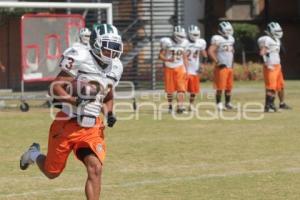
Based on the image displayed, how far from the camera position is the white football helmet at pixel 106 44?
25.9 ft

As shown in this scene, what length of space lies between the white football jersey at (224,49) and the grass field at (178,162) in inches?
91.0

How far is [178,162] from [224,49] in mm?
8393

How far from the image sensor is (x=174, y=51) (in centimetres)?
1902

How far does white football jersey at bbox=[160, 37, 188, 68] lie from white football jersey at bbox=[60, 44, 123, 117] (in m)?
10.9

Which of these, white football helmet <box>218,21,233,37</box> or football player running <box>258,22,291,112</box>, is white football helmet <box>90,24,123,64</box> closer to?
football player running <box>258,22,291,112</box>

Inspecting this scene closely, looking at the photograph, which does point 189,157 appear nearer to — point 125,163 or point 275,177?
point 125,163

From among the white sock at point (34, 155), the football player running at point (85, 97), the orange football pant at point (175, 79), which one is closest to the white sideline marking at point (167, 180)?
the white sock at point (34, 155)

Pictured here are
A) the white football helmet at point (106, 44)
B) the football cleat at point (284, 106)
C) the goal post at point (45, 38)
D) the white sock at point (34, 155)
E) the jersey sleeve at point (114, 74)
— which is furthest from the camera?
the goal post at point (45, 38)

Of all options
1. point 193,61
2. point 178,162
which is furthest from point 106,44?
point 193,61

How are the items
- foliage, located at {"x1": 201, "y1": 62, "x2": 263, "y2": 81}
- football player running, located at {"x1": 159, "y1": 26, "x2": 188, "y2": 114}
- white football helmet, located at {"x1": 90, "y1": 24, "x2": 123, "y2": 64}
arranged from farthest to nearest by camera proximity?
foliage, located at {"x1": 201, "y1": 62, "x2": 263, "y2": 81}
football player running, located at {"x1": 159, "y1": 26, "x2": 188, "y2": 114}
white football helmet, located at {"x1": 90, "y1": 24, "x2": 123, "y2": 64}

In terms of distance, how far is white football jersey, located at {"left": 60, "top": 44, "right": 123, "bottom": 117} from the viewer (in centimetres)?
806

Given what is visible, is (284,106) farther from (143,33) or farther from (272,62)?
(143,33)

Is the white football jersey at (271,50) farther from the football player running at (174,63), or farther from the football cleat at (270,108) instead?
the football player running at (174,63)

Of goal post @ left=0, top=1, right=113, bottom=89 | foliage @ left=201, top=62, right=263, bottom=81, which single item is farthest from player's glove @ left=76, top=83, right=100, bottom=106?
foliage @ left=201, top=62, right=263, bottom=81
